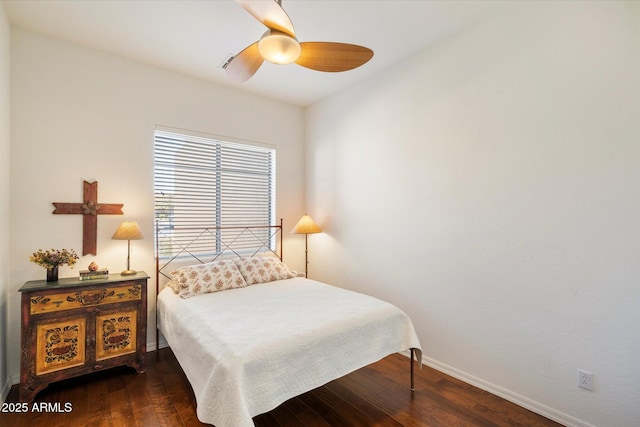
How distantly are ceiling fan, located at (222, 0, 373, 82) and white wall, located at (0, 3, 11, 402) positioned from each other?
1791 millimetres

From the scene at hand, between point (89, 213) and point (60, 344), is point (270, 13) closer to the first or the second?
point (89, 213)

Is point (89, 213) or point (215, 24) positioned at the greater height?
point (215, 24)

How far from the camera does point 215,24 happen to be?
254 centimetres

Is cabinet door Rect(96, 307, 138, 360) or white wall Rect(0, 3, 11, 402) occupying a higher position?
white wall Rect(0, 3, 11, 402)

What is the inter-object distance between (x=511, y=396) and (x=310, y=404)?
1535 mm

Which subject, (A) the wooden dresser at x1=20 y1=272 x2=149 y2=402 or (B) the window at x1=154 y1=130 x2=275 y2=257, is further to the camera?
(B) the window at x1=154 y1=130 x2=275 y2=257

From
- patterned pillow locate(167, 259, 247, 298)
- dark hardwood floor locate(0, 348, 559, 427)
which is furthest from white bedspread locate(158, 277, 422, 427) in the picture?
dark hardwood floor locate(0, 348, 559, 427)

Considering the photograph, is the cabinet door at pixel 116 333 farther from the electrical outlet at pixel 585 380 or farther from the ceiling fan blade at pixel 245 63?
the electrical outlet at pixel 585 380

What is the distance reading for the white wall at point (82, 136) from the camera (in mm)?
2602

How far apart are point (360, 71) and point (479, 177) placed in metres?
1.75

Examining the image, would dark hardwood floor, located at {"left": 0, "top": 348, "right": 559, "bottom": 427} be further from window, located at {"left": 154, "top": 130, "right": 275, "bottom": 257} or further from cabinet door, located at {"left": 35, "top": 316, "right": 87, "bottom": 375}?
window, located at {"left": 154, "top": 130, "right": 275, "bottom": 257}

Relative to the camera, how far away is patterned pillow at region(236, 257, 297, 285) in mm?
3322

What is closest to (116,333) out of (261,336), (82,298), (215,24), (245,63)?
(82,298)

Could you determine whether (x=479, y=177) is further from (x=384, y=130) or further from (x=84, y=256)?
(x=84, y=256)
